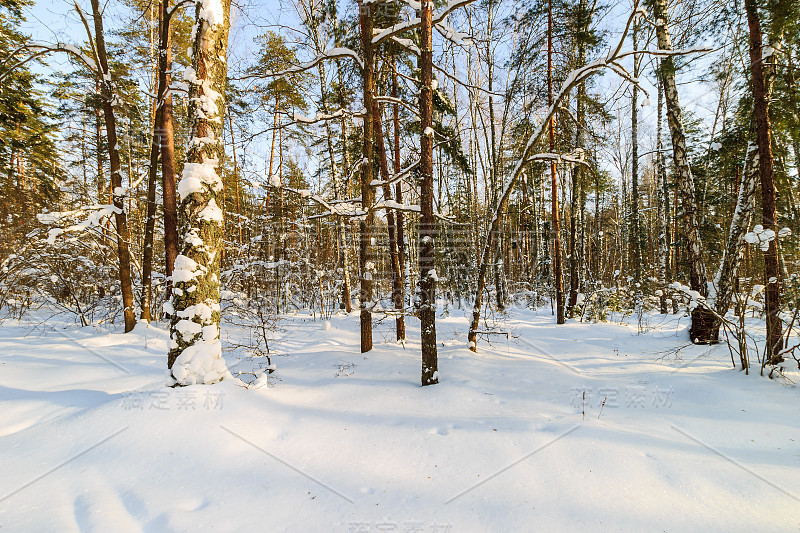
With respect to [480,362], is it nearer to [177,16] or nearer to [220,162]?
[220,162]

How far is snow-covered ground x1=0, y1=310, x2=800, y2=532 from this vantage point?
6.76ft

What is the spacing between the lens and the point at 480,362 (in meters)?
5.52

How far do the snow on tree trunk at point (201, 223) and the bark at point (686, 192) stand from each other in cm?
758

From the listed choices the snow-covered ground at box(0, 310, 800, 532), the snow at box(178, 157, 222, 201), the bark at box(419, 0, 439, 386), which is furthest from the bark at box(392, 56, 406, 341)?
the snow at box(178, 157, 222, 201)

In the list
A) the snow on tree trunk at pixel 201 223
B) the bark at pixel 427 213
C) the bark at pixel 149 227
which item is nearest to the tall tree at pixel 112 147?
the bark at pixel 149 227

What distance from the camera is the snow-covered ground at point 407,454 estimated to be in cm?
206

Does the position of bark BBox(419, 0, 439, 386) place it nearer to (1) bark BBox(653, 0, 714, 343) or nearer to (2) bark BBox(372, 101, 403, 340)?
(2) bark BBox(372, 101, 403, 340)

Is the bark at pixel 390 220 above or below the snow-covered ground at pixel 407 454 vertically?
above

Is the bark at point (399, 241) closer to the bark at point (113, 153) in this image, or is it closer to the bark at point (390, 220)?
the bark at point (390, 220)

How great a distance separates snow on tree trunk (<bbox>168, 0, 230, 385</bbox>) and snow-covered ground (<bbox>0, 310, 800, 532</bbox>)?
377mm

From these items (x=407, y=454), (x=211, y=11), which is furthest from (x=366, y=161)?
(x=407, y=454)

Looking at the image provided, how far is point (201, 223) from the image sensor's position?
349 cm

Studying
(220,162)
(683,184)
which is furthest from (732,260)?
(220,162)

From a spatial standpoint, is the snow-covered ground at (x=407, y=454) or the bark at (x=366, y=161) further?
the bark at (x=366, y=161)
